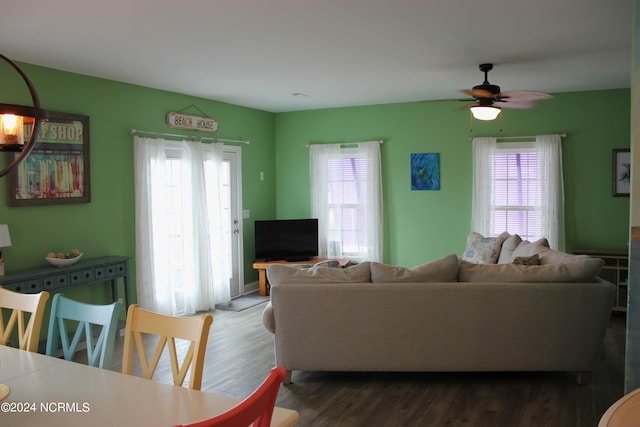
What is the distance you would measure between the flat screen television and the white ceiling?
2.04m

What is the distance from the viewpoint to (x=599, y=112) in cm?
661

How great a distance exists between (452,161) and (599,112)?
5.93 ft

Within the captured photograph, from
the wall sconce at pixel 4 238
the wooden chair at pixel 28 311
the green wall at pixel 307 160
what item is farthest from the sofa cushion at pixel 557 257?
the wall sconce at pixel 4 238

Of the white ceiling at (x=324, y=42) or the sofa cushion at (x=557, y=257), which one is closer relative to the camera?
the white ceiling at (x=324, y=42)

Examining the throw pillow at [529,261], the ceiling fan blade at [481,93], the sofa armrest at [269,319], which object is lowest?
the sofa armrest at [269,319]

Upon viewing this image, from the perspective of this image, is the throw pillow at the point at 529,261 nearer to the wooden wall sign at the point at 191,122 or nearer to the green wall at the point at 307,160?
the green wall at the point at 307,160

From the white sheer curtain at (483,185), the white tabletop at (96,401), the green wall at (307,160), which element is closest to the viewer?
the white tabletop at (96,401)

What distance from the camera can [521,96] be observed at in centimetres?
481

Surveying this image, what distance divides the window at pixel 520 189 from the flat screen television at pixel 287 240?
2.19 meters

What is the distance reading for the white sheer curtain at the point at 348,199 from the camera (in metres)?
7.70

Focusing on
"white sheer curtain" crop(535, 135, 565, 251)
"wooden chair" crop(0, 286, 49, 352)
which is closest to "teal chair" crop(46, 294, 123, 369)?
"wooden chair" crop(0, 286, 49, 352)

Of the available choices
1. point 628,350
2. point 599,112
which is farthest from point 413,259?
point 628,350

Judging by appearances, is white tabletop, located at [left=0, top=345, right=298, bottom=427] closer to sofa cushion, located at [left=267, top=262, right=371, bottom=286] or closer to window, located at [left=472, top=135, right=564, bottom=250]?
sofa cushion, located at [left=267, top=262, right=371, bottom=286]

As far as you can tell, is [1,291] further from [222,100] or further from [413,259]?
[413,259]
